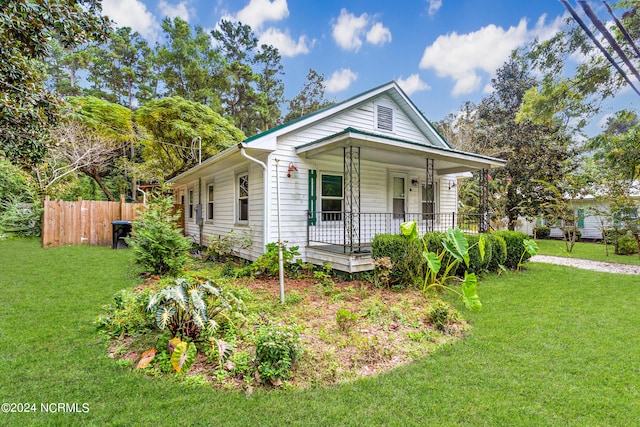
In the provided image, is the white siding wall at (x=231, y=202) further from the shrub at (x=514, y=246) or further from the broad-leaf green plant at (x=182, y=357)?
the shrub at (x=514, y=246)

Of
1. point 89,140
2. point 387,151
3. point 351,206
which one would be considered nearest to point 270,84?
point 89,140

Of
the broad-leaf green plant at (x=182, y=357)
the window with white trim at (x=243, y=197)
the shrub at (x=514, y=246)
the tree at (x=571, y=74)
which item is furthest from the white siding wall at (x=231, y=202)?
the tree at (x=571, y=74)

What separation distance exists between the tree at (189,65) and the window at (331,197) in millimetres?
19833

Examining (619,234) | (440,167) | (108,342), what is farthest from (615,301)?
(619,234)

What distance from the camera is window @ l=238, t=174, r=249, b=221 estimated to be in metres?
8.50

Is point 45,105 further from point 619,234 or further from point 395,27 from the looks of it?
point 619,234

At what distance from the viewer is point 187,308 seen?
130 inches

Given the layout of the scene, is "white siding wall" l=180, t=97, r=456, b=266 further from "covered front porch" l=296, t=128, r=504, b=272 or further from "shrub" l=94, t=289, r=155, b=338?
"shrub" l=94, t=289, r=155, b=338

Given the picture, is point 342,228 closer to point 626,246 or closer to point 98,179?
point 626,246

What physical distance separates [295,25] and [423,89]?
10898 mm

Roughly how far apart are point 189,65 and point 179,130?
950cm

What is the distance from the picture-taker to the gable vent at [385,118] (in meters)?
9.33

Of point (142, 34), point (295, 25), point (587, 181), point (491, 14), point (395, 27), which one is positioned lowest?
point (587, 181)

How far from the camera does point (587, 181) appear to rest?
481 inches
